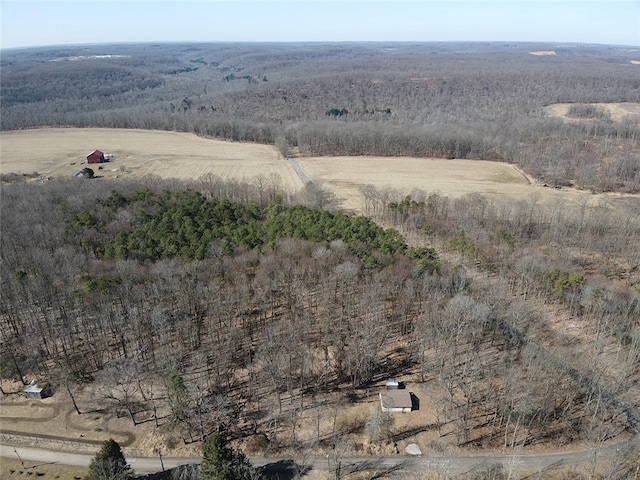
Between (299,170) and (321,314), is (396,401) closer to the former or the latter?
(321,314)

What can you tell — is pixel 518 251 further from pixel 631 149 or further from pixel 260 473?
pixel 631 149

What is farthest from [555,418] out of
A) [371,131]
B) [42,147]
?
[42,147]

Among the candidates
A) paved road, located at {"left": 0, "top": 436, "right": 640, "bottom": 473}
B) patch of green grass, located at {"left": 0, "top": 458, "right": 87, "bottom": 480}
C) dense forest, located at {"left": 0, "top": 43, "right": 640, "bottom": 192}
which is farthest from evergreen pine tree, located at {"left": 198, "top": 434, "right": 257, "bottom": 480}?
dense forest, located at {"left": 0, "top": 43, "right": 640, "bottom": 192}

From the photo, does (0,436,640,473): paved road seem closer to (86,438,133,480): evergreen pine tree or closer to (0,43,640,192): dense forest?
(86,438,133,480): evergreen pine tree

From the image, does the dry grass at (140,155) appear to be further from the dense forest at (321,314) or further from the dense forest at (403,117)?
the dense forest at (321,314)

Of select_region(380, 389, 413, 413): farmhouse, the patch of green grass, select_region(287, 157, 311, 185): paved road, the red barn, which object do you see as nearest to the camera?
the patch of green grass

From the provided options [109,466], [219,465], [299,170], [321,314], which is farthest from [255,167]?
[219,465]

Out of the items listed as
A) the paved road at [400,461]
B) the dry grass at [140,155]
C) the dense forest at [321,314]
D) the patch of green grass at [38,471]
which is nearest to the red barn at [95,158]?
the dry grass at [140,155]
